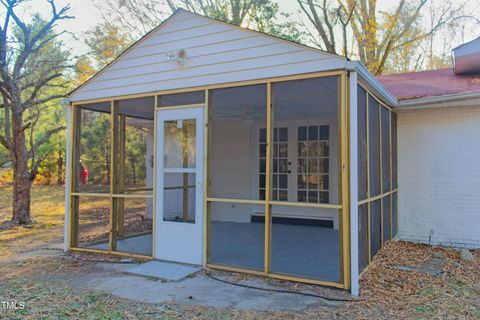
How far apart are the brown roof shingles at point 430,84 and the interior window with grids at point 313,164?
1.62 metres

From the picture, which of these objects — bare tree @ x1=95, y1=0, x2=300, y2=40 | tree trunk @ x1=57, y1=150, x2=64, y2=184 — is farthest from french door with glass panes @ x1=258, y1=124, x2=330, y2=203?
tree trunk @ x1=57, y1=150, x2=64, y2=184


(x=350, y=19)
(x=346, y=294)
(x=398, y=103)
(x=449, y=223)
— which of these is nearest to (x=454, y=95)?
(x=398, y=103)

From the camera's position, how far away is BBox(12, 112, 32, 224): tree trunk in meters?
8.28

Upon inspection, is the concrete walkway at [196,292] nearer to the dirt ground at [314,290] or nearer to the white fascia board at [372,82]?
the dirt ground at [314,290]

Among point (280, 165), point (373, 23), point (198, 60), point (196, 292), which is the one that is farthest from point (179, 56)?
point (373, 23)

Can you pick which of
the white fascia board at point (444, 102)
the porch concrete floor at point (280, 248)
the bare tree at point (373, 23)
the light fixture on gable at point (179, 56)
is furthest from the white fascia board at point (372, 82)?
the bare tree at point (373, 23)

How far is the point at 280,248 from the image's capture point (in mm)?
5645

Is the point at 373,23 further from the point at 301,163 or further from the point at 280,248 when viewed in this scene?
the point at 280,248

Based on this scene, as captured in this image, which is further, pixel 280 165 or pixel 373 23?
pixel 373 23

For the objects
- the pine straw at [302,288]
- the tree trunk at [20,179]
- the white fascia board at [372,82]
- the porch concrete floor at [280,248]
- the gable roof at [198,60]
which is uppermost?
the gable roof at [198,60]

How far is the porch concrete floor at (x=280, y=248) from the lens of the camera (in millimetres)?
4562

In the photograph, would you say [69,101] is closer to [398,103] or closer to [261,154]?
[261,154]

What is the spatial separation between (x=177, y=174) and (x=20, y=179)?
16.7ft

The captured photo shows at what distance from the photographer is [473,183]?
5.91m
